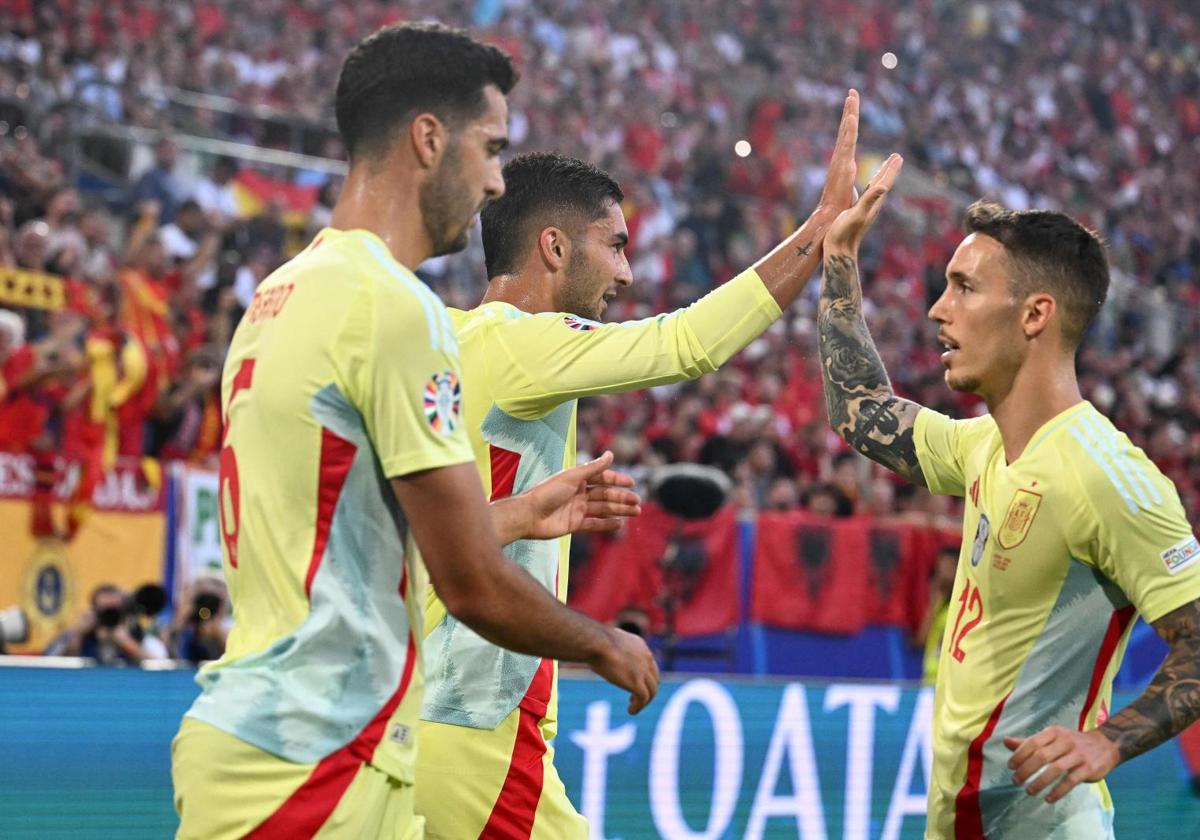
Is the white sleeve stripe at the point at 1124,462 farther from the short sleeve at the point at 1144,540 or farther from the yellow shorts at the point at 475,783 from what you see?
the yellow shorts at the point at 475,783

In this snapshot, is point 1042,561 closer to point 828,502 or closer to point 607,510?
point 607,510

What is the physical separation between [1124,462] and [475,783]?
1.73 meters

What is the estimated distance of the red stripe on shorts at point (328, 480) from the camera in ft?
8.82

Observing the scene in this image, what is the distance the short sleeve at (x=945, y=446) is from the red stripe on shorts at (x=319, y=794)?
198cm

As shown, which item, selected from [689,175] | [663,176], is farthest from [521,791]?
[689,175]

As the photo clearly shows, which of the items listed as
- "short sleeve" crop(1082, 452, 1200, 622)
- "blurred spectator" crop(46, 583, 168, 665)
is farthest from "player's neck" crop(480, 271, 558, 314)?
"blurred spectator" crop(46, 583, 168, 665)

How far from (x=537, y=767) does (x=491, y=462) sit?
782mm

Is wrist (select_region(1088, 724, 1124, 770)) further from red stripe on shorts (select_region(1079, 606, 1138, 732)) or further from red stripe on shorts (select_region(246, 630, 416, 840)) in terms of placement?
red stripe on shorts (select_region(246, 630, 416, 840))

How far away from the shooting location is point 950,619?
3.95 meters

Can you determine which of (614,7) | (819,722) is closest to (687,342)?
(819,722)

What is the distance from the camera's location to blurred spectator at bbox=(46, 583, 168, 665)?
7.98 m

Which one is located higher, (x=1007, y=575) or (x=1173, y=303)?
(x=1173, y=303)

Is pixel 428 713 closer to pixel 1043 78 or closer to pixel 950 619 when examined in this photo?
pixel 950 619

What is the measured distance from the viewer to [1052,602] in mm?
3648
